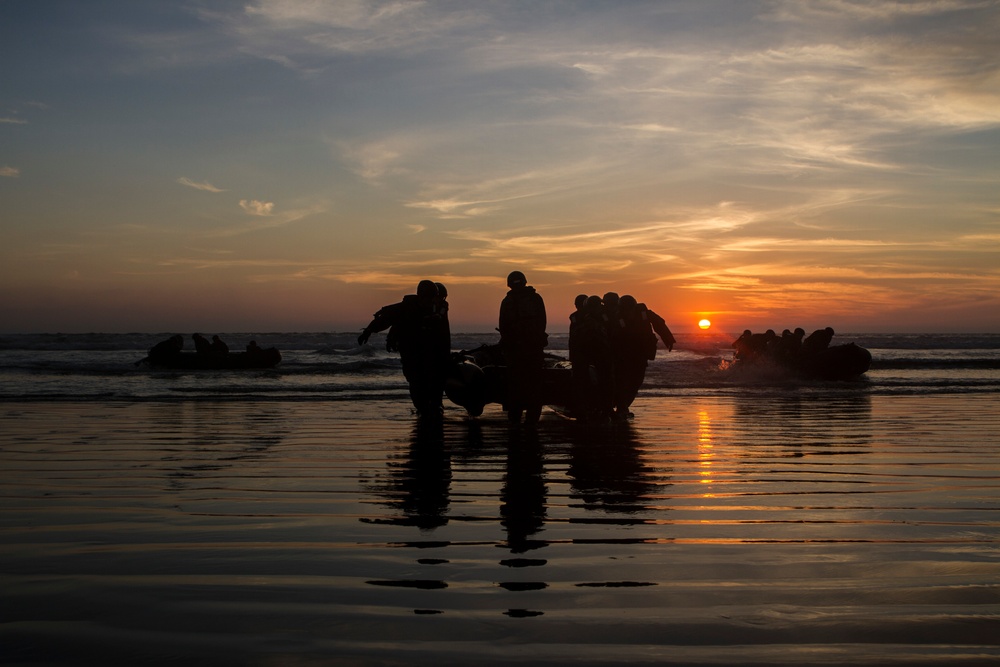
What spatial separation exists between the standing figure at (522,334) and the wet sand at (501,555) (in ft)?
10.1

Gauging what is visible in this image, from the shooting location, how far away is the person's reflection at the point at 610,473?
20.5 ft

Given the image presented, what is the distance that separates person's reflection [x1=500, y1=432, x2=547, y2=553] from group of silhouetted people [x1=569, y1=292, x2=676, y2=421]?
3.39 meters

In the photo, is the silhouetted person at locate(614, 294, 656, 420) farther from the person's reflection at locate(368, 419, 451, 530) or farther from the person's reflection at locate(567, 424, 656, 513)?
the person's reflection at locate(368, 419, 451, 530)

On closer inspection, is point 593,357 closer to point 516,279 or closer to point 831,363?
point 516,279

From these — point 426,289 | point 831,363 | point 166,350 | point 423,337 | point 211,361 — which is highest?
point 426,289

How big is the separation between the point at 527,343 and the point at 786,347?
1801 cm

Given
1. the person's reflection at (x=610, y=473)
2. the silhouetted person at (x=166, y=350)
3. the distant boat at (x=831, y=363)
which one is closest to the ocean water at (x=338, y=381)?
the distant boat at (x=831, y=363)

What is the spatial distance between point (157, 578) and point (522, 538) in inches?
74.5

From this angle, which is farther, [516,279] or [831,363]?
[831,363]

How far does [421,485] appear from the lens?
7160 mm

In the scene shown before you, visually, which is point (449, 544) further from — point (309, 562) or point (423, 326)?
point (423, 326)

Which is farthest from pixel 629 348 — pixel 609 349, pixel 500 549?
pixel 500 549

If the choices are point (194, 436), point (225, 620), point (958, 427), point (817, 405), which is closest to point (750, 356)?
point (817, 405)

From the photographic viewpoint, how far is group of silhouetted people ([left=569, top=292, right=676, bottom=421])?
1329cm
